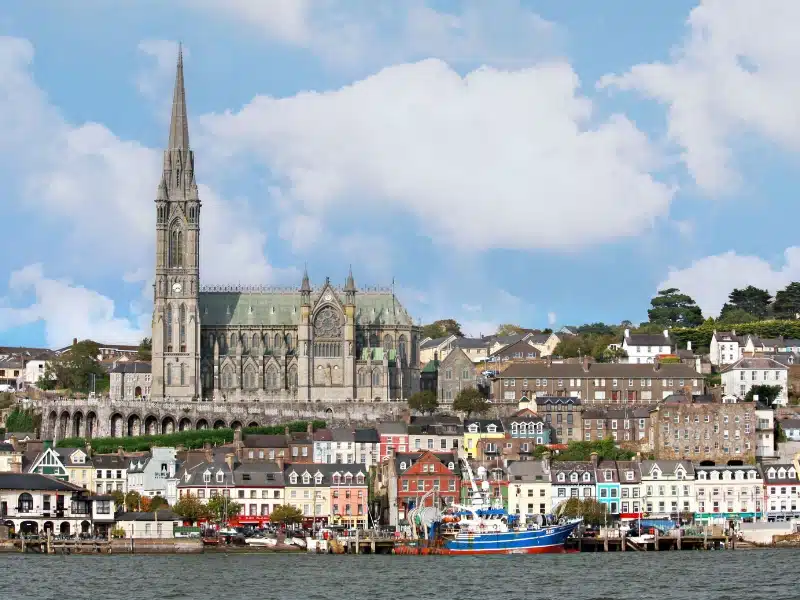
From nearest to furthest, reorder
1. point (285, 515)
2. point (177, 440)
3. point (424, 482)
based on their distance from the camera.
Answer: point (285, 515) < point (424, 482) < point (177, 440)

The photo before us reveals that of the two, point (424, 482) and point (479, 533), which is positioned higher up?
point (424, 482)

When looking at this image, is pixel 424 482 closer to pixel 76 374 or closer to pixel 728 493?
pixel 728 493

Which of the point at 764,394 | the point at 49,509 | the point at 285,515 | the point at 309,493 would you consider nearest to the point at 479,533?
the point at 285,515

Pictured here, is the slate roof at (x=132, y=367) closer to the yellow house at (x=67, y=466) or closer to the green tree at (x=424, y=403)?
the green tree at (x=424, y=403)

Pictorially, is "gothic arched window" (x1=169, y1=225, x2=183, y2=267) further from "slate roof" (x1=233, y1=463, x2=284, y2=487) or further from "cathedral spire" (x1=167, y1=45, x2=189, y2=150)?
"slate roof" (x1=233, y1=463, x2=284, y2=487)

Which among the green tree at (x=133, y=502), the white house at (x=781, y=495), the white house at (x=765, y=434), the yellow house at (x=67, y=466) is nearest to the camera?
the green tree at (x=133, y=502)

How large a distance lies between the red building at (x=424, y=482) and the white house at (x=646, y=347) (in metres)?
60.9

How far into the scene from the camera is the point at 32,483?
123500 millimetres

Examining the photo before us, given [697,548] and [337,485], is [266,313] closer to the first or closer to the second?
[337,485]

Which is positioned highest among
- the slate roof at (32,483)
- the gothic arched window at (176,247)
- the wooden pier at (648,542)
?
the gothic arched window at (176,247)

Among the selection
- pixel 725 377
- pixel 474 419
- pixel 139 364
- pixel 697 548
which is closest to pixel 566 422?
pixel 474 419

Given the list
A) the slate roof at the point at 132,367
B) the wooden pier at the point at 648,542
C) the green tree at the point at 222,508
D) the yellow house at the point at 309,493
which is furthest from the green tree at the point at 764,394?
the slate roof at the point at 132,367

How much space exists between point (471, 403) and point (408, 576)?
6001 centimetres

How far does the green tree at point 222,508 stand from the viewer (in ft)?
405
